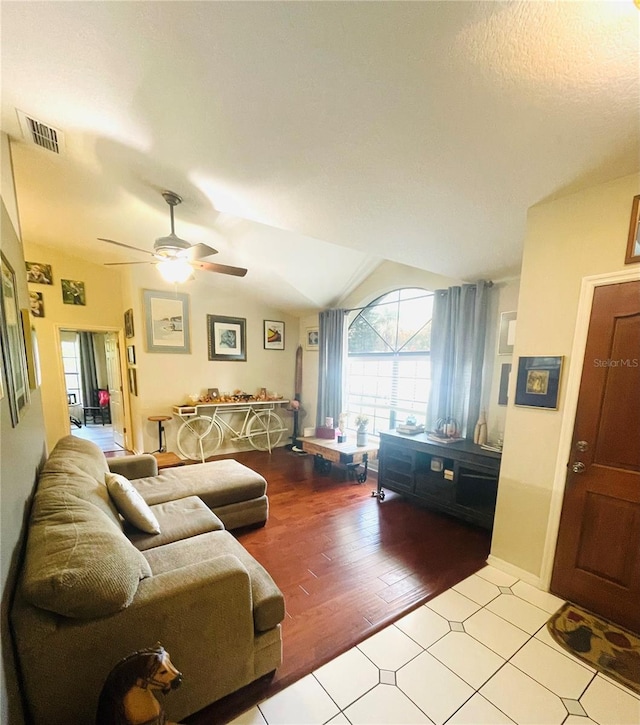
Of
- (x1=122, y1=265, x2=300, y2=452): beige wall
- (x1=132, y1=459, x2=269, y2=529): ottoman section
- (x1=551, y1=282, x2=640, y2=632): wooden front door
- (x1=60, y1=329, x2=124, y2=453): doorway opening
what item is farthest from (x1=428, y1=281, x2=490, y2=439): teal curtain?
(x1=60, y1=329, x2=124, y2=453): doorway opening

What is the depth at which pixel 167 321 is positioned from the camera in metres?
4.41

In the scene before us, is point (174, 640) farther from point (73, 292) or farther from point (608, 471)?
point (73, 292)

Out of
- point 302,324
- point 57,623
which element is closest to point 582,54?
point 57,623

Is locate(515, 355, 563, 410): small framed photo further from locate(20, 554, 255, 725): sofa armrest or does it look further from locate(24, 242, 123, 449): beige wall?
locate(24, 242, 123, 449): beige wall

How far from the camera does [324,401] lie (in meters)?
4.84

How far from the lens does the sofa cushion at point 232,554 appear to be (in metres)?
1.33

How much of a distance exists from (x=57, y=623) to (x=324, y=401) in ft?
13.2

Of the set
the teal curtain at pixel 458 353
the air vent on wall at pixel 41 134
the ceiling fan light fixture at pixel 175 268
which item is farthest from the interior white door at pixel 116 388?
the teal curtain at pixel 458 353

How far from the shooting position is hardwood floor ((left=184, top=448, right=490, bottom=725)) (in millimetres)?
1548

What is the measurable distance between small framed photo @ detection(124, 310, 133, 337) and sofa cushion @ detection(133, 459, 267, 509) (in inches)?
104

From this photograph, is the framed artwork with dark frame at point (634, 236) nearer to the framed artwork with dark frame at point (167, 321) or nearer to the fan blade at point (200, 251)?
the fan blade at point (200, 251)

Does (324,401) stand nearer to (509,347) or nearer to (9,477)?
(509,347)

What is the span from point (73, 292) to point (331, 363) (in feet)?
12.8

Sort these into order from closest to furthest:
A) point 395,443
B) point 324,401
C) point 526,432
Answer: point 526,432 < point 395,443 < point 324,401
